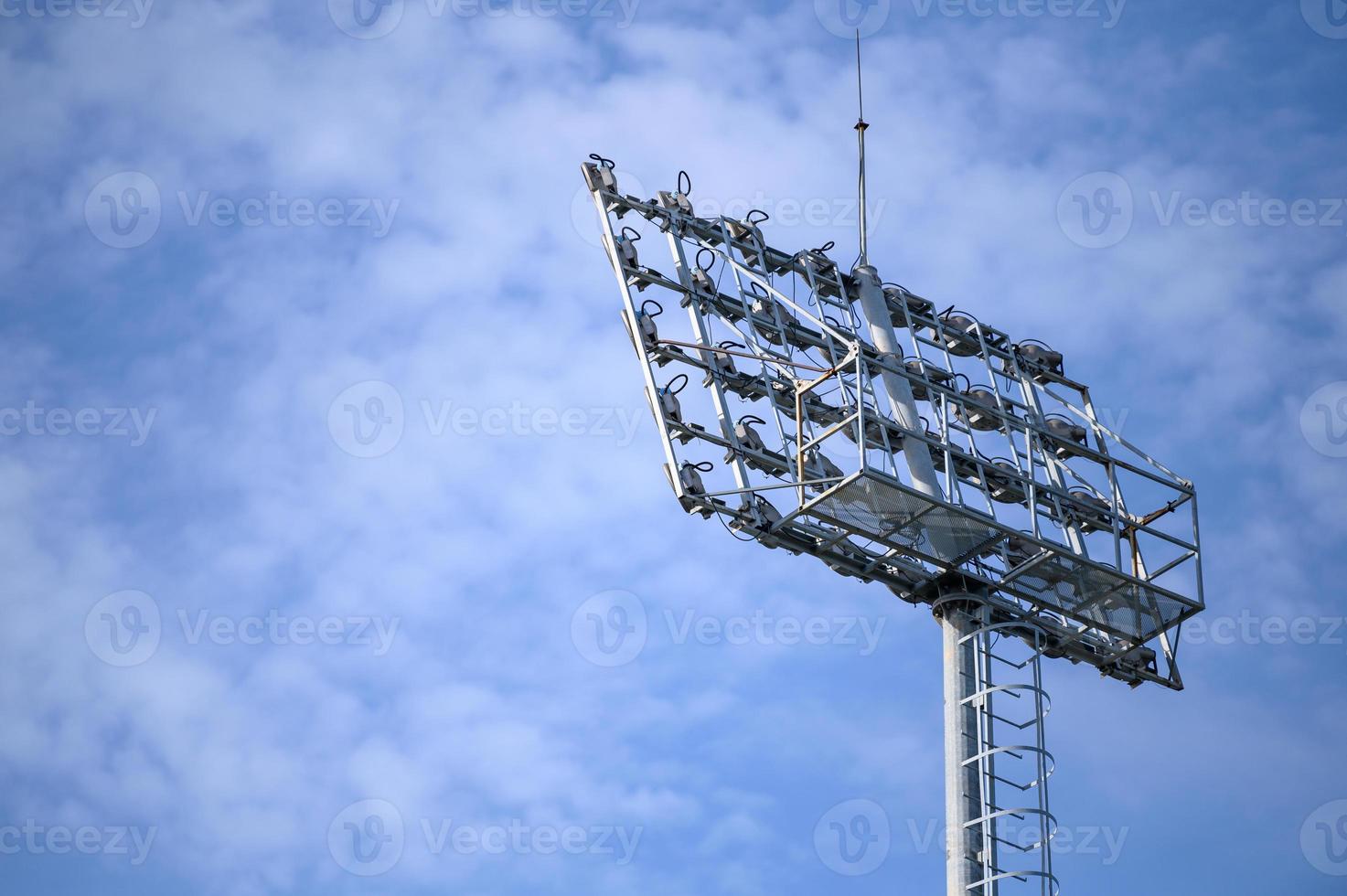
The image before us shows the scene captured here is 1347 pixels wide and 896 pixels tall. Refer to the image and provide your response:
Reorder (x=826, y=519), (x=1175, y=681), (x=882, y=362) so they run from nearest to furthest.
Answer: (x=826, y=519), (x=882, y=362), (x=1175, y=681)

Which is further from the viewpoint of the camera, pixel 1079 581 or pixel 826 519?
pixel 1079 581

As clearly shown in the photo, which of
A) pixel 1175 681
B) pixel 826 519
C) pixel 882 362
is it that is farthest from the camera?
pixel 1175 681

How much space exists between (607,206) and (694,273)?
175 cm

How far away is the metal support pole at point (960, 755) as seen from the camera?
30.8 m

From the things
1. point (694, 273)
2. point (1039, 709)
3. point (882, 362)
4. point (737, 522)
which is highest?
point (694, 273)

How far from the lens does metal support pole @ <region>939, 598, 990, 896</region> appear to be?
30.8 meters

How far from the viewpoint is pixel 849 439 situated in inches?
1270

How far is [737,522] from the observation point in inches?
1277

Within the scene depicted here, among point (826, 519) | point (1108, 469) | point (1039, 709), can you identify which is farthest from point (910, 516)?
point (1108, 469)

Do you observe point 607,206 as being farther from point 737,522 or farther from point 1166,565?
point 1166,565

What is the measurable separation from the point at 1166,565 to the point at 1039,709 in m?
3.55

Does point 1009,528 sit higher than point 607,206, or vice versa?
point 607,206

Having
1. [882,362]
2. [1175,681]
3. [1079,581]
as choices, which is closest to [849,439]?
[882,362]

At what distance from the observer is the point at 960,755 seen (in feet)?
103
